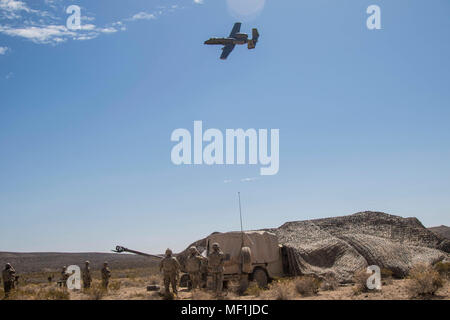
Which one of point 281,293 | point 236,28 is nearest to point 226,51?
point 236,28

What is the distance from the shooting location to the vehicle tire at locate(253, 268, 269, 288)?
1794 cm

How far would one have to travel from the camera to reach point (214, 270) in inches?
589

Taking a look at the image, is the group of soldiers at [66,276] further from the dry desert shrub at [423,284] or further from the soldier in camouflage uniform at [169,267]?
the dry desert shrub at [423,284]

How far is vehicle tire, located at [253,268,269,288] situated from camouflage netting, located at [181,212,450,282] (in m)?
1.71

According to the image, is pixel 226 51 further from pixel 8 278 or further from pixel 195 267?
pixel 8 278

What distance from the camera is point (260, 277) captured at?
18.2 meters

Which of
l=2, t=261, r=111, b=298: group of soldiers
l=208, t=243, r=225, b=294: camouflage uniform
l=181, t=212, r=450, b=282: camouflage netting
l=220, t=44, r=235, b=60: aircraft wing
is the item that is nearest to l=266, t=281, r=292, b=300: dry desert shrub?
l=208, t=243, r=225, b=294: camouflage uniform

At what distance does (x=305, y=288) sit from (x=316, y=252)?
6.02 m

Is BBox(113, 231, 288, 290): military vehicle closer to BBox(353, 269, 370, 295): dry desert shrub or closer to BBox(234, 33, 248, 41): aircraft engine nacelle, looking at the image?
BBox(353, 269, 370, 295): dry desert shrub

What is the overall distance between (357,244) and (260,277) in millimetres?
6282

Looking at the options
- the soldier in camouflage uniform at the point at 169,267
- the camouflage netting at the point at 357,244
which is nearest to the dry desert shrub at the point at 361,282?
the camouflage netting at the point at 357,244
